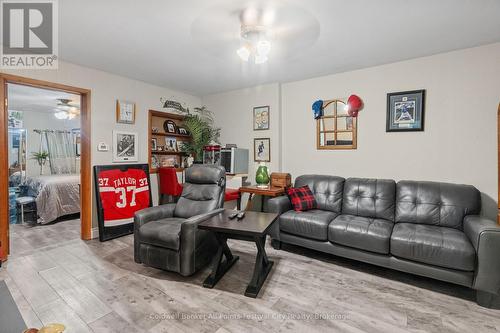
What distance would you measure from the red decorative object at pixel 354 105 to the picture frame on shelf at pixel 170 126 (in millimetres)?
3199

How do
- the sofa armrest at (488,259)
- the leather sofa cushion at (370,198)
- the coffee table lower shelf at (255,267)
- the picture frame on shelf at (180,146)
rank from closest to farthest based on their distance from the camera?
the sofa armrest at (488,259)
the coffee table lower shelf at (255,267)
the leather sofa cushion at (370,198)
the picture frame on shelf at (180,146)

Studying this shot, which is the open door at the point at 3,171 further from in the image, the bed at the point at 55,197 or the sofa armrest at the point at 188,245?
the sofa armrest at the point at 188,245

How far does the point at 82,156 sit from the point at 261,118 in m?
2.82

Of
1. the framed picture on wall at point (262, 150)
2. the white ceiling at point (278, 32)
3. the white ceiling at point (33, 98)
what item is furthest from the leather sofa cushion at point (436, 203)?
the white ceiling at point (33, 98)

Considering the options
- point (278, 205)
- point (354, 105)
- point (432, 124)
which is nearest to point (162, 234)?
point (278, 205)

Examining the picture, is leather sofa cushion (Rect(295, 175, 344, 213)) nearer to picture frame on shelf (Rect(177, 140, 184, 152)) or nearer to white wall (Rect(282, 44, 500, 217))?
white wall (Rect(282, 44, 500, 217))

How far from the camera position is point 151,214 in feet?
8.87

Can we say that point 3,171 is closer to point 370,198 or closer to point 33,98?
point 33,98

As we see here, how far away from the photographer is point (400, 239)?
2.31 meters

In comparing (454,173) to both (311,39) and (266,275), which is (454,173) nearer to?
(311,39)

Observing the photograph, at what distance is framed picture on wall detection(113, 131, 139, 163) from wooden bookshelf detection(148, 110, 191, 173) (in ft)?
0.92

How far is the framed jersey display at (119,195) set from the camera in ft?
11.4

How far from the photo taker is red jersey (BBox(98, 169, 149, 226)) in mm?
3514

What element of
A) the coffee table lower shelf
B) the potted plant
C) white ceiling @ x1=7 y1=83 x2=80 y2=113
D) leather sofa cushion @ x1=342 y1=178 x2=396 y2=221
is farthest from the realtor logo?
the potted plant
